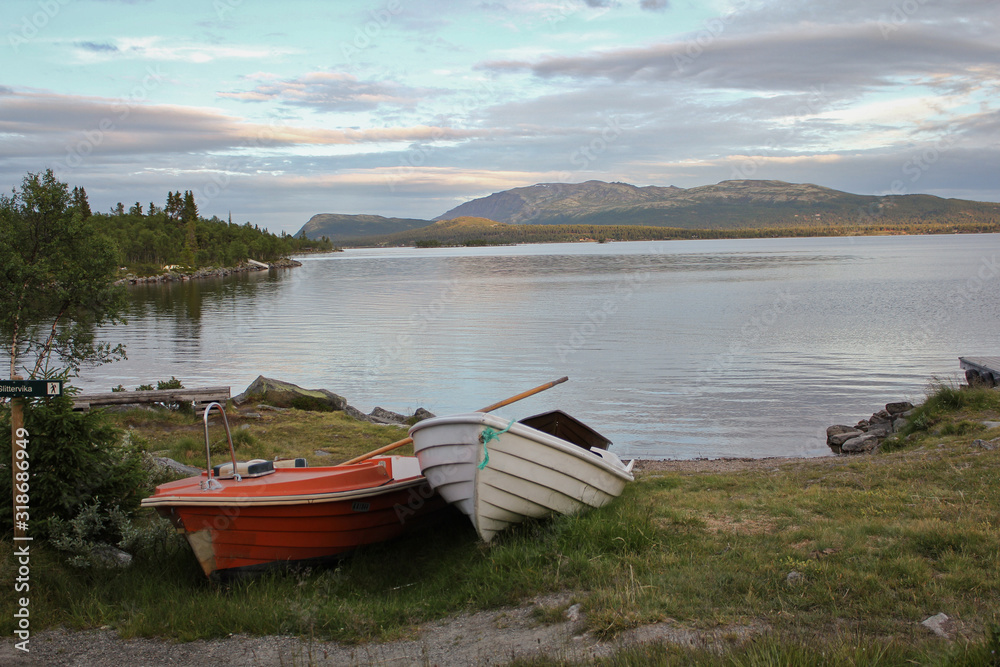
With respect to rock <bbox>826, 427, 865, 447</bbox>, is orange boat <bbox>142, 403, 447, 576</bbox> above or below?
above

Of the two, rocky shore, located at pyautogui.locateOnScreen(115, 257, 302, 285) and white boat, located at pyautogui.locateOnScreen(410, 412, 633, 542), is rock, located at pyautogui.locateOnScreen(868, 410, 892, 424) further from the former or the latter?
rocky shore, located at pyautogui.locateOnScreen(115, 257, 302, 285)

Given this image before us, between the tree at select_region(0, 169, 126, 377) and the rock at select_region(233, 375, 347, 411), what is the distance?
1198cm

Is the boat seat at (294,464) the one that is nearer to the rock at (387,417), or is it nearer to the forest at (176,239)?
the rock at (387,417)

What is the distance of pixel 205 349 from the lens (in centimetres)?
3472

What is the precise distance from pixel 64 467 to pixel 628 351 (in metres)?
27.6

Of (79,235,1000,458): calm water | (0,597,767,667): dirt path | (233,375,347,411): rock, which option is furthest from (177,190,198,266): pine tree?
(0,597,767,667): dirt path

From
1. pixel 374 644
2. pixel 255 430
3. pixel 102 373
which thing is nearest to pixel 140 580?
pixel 374 644

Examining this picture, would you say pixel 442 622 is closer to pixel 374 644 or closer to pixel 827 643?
pixel 374 644

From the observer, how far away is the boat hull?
705 cm

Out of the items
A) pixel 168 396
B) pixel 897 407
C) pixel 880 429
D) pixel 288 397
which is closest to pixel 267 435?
pixel 168 396

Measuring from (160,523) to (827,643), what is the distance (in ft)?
23.9

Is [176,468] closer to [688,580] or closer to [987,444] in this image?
[688,580]

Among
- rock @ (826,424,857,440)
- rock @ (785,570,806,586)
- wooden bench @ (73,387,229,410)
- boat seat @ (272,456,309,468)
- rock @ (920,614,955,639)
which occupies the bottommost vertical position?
rock @ (826,424,857,440)

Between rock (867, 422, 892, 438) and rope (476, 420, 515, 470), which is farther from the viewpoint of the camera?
rock (867, 422, 892, 438)
